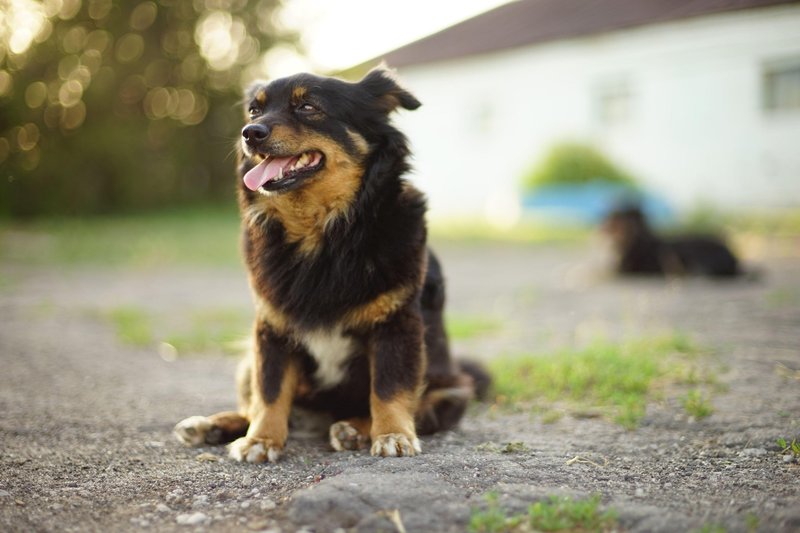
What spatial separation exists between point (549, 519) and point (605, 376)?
221 cm

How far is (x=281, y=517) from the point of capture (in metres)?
2.40

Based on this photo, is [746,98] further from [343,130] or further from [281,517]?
[281,517]

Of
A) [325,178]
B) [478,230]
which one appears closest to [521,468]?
[325,178]

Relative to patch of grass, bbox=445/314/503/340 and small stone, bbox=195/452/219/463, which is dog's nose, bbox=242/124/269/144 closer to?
small stone, bbox=195/452/219/463

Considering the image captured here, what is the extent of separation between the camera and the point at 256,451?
9.77ft

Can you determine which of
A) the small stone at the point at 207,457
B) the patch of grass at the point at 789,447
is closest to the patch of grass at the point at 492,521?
the small stone at the point at 207,457

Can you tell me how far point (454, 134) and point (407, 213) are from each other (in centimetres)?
1710

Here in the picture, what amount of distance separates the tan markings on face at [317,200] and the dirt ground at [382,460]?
974mm

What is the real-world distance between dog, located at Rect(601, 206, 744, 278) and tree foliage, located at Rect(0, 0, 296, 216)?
45.7ft

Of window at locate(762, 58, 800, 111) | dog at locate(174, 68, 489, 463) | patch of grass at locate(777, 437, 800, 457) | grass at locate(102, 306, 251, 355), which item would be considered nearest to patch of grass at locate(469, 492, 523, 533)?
dog at locate(174, 68, 489, 463)

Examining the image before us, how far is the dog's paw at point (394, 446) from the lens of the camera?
115 inches

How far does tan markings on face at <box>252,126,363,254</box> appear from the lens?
3.33 m

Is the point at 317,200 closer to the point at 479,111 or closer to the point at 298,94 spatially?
the point at 298,94

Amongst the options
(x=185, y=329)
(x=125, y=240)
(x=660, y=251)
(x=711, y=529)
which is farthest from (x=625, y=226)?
(x=125, y=240)
